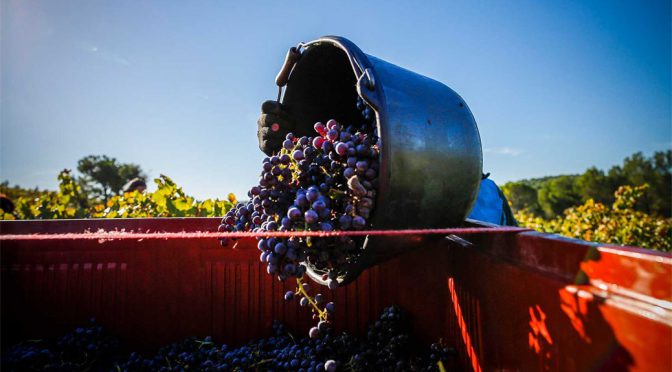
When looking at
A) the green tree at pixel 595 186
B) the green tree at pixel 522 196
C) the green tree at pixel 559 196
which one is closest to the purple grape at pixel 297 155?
the green tree at pixel 595 186

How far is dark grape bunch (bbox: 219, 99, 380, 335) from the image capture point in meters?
1.02

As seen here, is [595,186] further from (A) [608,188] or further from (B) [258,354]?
(B) [258,354]

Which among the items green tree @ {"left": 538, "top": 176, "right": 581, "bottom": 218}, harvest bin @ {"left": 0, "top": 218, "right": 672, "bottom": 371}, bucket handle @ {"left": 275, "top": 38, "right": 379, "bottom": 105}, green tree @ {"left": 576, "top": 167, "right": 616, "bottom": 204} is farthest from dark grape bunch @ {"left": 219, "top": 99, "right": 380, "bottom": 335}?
green tree @ {"left": 538, "top": 176, "right": 581, "bottom": 218}

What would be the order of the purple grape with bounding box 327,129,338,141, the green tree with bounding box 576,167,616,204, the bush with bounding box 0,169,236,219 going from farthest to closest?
1. the green tree with bounding box 576,167,616,204
2. the bush with bounding box 0,169,236,219
3. the purple grape with bounding box 327,129,338,141

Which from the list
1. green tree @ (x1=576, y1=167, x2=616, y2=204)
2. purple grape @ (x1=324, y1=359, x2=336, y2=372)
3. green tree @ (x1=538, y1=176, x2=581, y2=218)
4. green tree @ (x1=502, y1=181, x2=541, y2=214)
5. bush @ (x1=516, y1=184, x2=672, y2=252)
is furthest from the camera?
green tree @ (x1=502, y1=181, x2=541, y2=214)

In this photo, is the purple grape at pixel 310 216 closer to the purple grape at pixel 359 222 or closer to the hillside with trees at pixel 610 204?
the purple grape at pixel 359 222

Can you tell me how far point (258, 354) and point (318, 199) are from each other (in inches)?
40.7

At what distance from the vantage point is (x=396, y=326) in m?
1.71

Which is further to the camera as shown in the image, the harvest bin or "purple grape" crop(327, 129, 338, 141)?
the harvest bin

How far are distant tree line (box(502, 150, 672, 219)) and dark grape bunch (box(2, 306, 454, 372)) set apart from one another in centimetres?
3687

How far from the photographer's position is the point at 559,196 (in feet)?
136

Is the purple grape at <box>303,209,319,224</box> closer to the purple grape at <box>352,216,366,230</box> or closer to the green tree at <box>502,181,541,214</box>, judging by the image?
the purple grape at <box>352,216,366,230</box>

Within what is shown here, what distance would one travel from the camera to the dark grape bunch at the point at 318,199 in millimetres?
1021

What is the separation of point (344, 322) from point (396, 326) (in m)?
0.33
